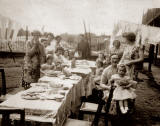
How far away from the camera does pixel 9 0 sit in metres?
4.61

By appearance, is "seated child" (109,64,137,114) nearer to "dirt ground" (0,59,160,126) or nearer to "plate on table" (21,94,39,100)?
"dirt ground" (0,59,160,126)

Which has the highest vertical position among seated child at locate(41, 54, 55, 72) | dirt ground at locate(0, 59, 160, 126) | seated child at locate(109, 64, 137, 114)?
→ seated child at locate(41, 54, 55, 72)

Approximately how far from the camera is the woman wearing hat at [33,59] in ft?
12.5

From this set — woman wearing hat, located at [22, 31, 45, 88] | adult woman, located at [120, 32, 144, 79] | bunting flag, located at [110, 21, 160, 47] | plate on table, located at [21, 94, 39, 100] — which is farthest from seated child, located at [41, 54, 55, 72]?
bunting flag, located at [110, 21, 160, 47]

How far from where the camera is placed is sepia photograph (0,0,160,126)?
2006 mm

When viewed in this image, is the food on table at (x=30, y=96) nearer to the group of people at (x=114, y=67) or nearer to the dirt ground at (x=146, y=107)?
the group of people at (x=114, y=67)

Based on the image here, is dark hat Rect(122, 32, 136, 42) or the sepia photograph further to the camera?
dark hat Rect(122, 32, 136, 42)

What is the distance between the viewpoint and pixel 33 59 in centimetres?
386

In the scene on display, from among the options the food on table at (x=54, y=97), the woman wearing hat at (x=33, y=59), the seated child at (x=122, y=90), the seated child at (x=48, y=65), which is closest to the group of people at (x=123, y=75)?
the seated child at (x=122, y=90)

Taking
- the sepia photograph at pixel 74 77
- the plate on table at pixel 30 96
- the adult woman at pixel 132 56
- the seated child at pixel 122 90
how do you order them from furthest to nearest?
the adult woman at pixel 132 56
the seated child at pixel 122 90
the plate on table at pixel 30 96
the sepia photograph at pixel 74 77

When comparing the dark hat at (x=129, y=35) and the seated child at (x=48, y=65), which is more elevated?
the dark hat at (x=129, y=35)

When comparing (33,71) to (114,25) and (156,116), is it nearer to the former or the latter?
(156,116)

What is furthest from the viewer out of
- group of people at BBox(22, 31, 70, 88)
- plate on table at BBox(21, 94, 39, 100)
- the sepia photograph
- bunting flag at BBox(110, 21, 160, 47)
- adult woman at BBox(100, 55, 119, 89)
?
bunting flag at BBox(110, 21, 160, 47)

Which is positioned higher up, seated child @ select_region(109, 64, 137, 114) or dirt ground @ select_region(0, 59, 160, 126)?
seated child @ select_region(109, 64, 137, 114)
